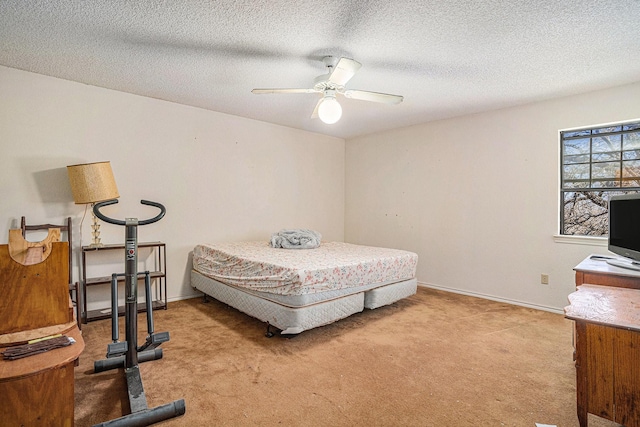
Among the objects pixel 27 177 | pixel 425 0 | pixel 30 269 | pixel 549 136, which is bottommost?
pixel 30 269

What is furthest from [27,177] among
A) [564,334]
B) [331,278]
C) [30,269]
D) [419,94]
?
[564,334]

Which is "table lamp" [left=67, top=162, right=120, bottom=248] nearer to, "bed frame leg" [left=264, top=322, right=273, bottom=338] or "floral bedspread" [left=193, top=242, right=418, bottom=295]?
"floral bedspread" [left=193, top=242, right=418, bottom=295]

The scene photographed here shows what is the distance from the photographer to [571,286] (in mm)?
3518

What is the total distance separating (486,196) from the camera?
4.14 meters

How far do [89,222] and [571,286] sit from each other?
5065 mm

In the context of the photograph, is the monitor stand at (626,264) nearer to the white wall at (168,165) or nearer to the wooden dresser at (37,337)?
the wooden dresser at (37,337)

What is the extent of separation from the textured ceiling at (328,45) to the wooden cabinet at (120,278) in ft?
5.47

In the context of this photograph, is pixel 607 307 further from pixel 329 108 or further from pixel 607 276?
pixel 329 108

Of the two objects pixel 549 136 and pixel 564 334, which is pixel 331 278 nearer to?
pixel 564 334

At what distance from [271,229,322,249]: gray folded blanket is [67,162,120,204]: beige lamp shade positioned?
180 centimetres

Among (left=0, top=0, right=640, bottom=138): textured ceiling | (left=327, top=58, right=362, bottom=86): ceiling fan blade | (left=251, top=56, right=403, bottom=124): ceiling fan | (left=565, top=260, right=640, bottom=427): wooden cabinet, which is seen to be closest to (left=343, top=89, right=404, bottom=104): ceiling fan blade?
(left=251, top=56, right=403, bottom=124): ceiling fan

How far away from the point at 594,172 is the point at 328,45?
3.09 metres

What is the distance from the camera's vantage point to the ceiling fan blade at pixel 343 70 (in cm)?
237

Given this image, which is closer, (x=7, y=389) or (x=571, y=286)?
(x=7, y=389)
